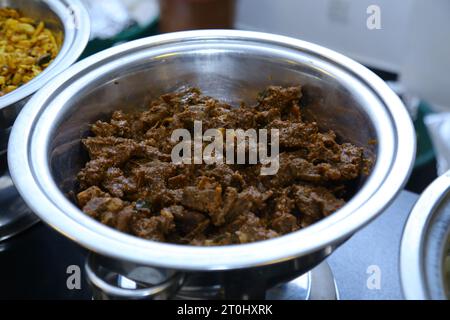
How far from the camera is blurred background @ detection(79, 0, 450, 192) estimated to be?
8.68 feet

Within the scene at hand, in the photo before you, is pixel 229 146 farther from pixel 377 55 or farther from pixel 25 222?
pixel 377 55

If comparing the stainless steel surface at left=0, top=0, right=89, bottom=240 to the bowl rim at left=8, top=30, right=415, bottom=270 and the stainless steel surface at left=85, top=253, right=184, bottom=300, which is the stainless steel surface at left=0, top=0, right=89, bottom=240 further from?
the stainless steel surface at left=85, top=253, right=184, bottom=300

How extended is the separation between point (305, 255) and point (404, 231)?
0.21m

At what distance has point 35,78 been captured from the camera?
1.43 meters

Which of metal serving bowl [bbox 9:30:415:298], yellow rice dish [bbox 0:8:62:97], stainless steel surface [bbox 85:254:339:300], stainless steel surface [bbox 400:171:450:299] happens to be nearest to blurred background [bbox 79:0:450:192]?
yellow rice dish [bbox 0:8:62:97]

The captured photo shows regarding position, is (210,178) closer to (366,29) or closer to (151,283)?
(151,283)

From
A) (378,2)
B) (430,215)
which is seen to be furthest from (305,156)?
(378,2)

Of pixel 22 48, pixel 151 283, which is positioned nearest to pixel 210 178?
pixel 151 283

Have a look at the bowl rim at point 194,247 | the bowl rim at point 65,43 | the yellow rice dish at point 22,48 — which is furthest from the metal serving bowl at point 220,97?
the yellow rice dish at point 22,48

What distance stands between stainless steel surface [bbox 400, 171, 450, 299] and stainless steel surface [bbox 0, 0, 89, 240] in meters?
0.96

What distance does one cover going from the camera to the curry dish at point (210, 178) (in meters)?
1.14

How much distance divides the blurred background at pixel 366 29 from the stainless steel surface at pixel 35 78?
552mm

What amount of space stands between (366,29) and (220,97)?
7.13 ft

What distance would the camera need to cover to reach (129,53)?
4.66 ft
